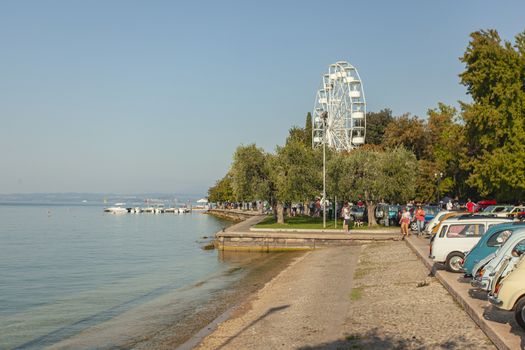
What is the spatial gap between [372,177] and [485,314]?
115 feet

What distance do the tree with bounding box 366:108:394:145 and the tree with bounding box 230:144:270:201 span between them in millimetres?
55910

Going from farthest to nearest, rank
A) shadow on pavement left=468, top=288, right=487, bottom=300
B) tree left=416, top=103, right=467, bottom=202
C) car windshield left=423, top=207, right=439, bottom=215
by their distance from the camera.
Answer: tree left=416, top=103, right=467, bottom=202, car windshield left=423, top=207, right=439, bottom=215, shadow on pavement left=468, top=288, right=487, bottom=300

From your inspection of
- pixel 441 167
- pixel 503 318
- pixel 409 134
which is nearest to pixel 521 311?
pixel 503 318

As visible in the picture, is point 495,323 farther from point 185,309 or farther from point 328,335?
point 185,309

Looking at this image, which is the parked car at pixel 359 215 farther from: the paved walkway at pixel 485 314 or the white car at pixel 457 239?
the paved walkway at pixel 485 314

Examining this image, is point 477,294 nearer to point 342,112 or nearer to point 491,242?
point 491,242

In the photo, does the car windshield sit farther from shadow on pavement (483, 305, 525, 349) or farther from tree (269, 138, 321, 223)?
shadow on pavement (483, 305, 525, 349)

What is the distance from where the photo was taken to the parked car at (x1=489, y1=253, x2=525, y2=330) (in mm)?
11266

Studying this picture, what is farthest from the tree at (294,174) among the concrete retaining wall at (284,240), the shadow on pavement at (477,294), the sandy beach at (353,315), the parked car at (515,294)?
the parked car at (515,294)

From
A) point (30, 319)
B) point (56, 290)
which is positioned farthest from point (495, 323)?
point (56, 290)

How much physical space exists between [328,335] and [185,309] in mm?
9279

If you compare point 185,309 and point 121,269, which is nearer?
point 185,309

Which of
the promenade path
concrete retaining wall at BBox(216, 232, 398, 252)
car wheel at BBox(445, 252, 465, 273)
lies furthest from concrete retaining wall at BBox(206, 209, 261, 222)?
car wheel at BBox(445, 252, 465, 273)

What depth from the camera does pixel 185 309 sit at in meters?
21.6
